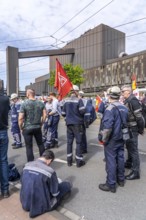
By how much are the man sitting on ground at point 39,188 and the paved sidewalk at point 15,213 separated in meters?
0.08

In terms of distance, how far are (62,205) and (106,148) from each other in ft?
4.19

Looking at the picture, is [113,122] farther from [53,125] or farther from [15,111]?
[15,111]

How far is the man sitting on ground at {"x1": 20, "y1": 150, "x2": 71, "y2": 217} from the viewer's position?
3631 mm

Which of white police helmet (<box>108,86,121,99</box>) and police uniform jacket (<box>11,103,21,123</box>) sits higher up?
white police helmet (<box>108,86,121,99</box>)

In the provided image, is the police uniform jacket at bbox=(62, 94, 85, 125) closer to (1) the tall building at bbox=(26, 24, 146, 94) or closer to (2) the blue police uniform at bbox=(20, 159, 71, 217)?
(2) the blue police uniform at bbox=(20, 159, 71, 217)

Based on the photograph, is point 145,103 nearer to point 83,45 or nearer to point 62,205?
point 62,205

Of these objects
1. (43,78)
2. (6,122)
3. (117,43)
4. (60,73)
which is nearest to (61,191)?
(6,122)

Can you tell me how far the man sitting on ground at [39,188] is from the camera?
3631 mm

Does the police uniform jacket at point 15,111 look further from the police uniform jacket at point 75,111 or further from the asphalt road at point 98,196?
the police uniform jacket at point 75,111

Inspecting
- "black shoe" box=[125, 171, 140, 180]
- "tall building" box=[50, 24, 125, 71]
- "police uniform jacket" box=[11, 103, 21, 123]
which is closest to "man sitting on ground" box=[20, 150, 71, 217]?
"black shoe" box=[125, 171, 140, 180]

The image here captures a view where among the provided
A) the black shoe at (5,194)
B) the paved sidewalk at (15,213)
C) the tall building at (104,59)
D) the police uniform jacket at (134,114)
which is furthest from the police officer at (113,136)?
the tall building at (104,59)

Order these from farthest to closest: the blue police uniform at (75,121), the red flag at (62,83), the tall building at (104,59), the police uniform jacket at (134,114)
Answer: the tall building at (104,59)
the red flag at (62,83)
the blue police uniform at (75,121)
the police uniform jacket at (134,114)

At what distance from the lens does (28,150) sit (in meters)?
5.79

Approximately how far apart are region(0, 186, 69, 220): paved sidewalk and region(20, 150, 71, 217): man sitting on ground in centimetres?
8
